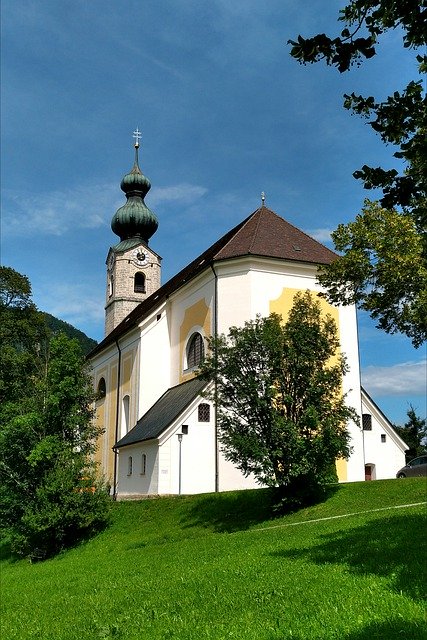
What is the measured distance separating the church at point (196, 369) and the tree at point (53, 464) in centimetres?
283

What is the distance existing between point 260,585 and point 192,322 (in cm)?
2264

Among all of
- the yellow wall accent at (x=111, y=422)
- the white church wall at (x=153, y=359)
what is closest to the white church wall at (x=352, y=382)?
the white church wall at (x=153, y=359)

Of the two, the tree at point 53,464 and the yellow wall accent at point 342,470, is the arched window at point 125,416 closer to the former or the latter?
the tree at point 53,464

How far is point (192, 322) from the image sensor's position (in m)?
30.7

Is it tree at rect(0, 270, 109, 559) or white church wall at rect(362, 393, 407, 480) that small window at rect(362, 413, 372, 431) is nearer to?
white church wall at rect(362, 393, 407, 480)

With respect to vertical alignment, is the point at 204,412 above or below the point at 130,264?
below

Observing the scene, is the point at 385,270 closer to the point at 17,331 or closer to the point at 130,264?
the point at 17,331

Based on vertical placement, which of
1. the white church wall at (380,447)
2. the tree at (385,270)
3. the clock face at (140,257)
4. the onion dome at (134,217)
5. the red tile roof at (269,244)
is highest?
the onion dome at (134,217)

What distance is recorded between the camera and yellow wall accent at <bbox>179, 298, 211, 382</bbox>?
29.2 m

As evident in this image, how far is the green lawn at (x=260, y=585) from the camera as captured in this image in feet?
20.9

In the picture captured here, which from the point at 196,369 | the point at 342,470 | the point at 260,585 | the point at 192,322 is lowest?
the point at 260,585

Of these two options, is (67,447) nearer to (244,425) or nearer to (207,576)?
(244,425)

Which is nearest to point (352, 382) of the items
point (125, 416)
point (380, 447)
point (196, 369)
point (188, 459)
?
point (380, 447)

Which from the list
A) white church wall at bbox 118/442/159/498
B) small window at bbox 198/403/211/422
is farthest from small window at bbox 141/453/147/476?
small window at bbox 198/403/211/422
